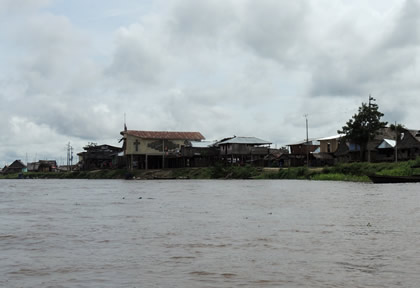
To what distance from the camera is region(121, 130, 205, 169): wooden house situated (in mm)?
83188

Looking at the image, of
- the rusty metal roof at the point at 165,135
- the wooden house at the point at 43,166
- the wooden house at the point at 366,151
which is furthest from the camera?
the wooden house at the point at 43,166

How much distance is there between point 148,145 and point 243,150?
17395 mm

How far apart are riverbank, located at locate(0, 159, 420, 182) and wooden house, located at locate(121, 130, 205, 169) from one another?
3.61m

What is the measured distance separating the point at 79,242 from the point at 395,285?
297 inches

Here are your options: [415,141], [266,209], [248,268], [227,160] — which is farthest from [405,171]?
[248,268]

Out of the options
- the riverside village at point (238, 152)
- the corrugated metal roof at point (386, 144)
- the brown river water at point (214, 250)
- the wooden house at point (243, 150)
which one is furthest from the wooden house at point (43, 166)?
the brown river water at point (214, 250)

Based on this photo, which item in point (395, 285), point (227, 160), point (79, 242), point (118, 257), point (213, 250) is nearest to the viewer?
point (395, 285)

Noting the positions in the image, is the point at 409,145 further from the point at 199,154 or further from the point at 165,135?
the point at 165,135

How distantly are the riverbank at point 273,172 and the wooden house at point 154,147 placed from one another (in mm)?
3612

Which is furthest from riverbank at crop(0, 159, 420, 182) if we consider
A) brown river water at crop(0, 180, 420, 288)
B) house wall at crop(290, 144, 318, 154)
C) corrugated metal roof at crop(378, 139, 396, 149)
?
brown river water at crop(0, 180, 420, 288)

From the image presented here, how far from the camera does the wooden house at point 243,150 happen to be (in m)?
78.0

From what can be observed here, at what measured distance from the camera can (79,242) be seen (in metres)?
11.7

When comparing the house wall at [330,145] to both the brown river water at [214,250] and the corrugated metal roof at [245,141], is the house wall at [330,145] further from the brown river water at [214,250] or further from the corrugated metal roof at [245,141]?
the brown river water at [214,250]

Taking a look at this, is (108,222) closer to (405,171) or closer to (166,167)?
(405,171)
